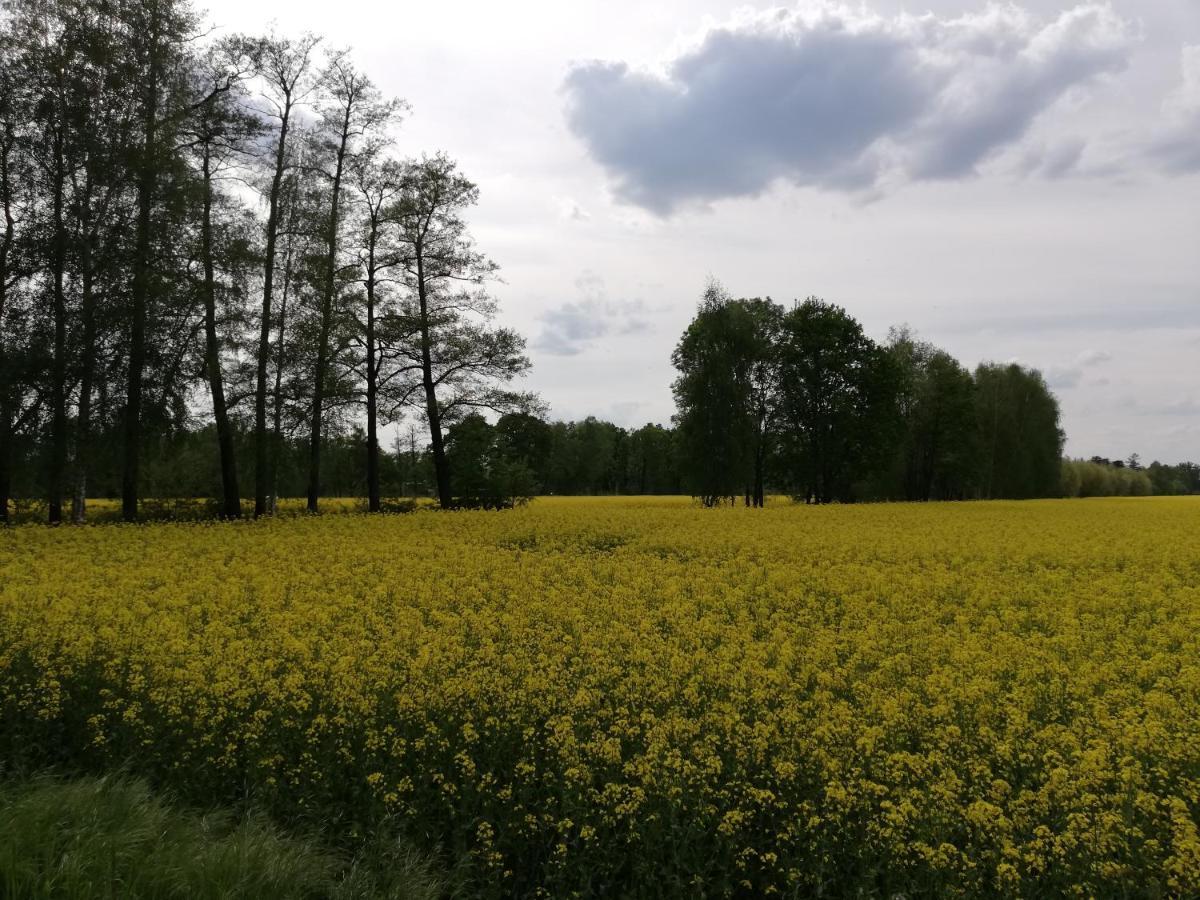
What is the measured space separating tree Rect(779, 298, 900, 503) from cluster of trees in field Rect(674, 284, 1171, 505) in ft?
0.19

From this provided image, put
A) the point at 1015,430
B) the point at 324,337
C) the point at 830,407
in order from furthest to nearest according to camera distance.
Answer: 1. the point at 1015,430
2. the point at 830,407
3. the point at 324,337

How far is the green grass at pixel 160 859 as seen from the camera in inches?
144

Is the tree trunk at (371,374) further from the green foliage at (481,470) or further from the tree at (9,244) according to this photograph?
the tree at (9,244)

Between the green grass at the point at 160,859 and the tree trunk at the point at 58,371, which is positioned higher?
the tree trunk at the point at 58,371

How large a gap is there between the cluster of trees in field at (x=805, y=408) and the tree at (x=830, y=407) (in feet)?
0.19

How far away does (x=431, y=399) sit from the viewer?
84.9 ft

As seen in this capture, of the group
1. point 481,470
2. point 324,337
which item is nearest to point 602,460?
point 481,470

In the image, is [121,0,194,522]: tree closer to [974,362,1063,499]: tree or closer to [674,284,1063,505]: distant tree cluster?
[674,284,1063,505]: distant tree cluster

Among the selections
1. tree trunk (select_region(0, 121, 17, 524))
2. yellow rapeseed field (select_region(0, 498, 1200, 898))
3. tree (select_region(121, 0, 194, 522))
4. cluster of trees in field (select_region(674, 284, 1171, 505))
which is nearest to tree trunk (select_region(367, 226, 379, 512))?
A: tree (select_region(121, 0, 194, 522))

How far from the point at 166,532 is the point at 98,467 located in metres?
3.32

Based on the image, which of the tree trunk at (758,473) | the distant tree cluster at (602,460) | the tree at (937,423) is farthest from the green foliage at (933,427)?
the distant tree cluster at (602,460)

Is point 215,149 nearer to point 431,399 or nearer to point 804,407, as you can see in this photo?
point 431,399

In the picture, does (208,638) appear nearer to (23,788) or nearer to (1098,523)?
(23,788)

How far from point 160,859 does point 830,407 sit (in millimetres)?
40620
